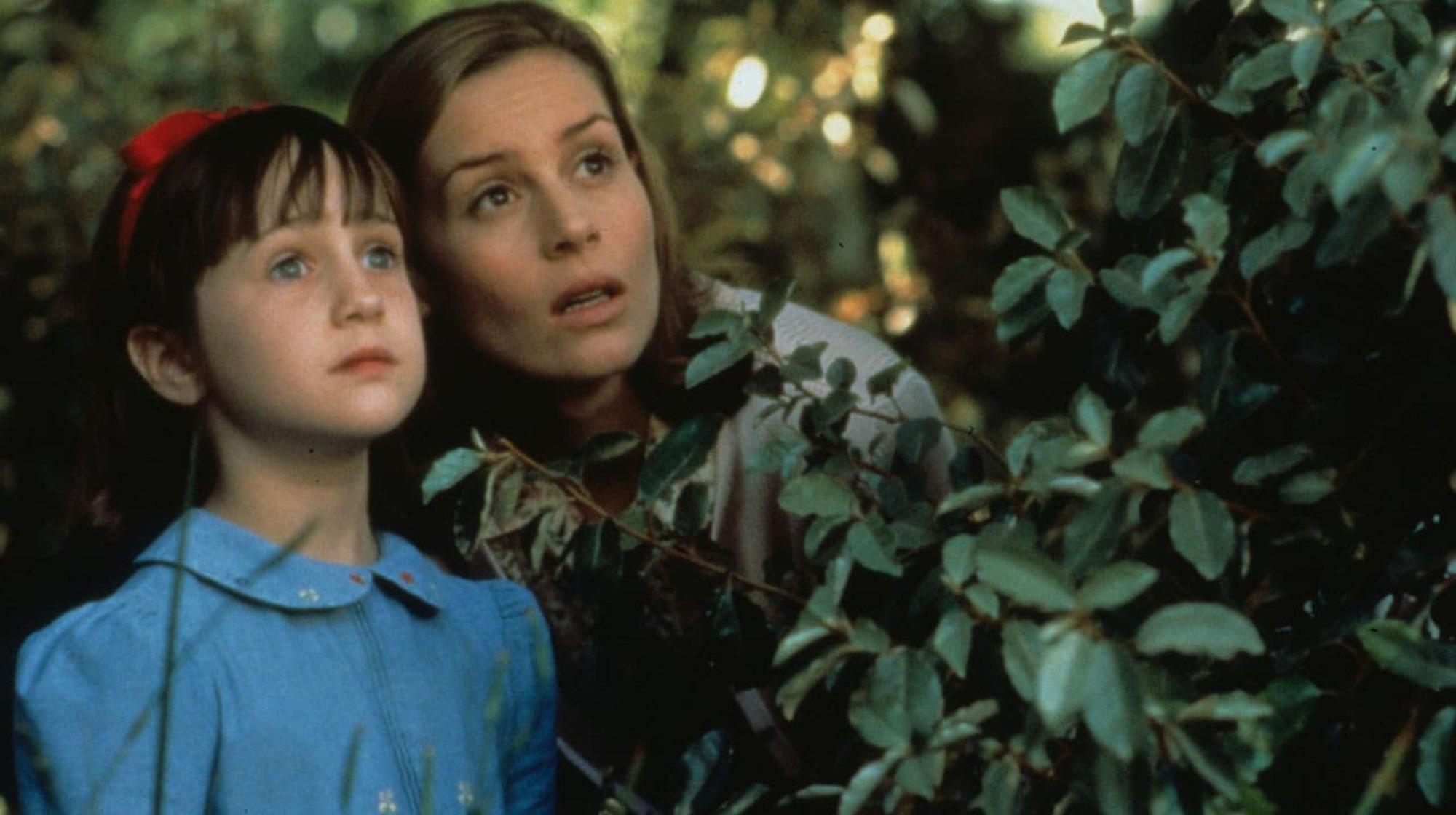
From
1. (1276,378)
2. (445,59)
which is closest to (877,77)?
(445,59)

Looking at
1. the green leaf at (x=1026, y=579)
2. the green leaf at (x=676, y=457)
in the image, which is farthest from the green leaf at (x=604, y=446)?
the green leaf at (x=1026, y=579)

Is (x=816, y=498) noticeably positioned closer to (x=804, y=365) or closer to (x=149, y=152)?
(x=804, y=365)

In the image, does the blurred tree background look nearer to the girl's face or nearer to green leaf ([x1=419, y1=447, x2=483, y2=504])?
the girl's face

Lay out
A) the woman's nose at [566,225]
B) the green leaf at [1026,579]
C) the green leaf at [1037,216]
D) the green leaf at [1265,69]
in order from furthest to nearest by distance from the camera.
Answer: the woman's nose at [566,225], the green leaf at [1037,216], the green leaf at [1265,69], the green leaf at [1026,579]

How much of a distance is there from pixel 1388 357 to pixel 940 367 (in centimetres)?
355

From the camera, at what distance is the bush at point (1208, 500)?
1723 millimetres

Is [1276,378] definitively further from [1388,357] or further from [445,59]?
[445,59]

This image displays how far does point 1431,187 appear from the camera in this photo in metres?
1.69

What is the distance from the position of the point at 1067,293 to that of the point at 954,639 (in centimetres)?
37

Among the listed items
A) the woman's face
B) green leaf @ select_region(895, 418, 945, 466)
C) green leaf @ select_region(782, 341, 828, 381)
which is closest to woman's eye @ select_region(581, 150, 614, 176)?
the woman's face

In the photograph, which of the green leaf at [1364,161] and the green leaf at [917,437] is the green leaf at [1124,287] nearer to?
the green leaf at [917,437]

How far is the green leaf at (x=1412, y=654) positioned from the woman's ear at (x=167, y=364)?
4.59ft

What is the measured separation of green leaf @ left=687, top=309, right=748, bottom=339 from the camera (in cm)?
227

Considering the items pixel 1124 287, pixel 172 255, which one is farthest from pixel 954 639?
pixel 172 255
